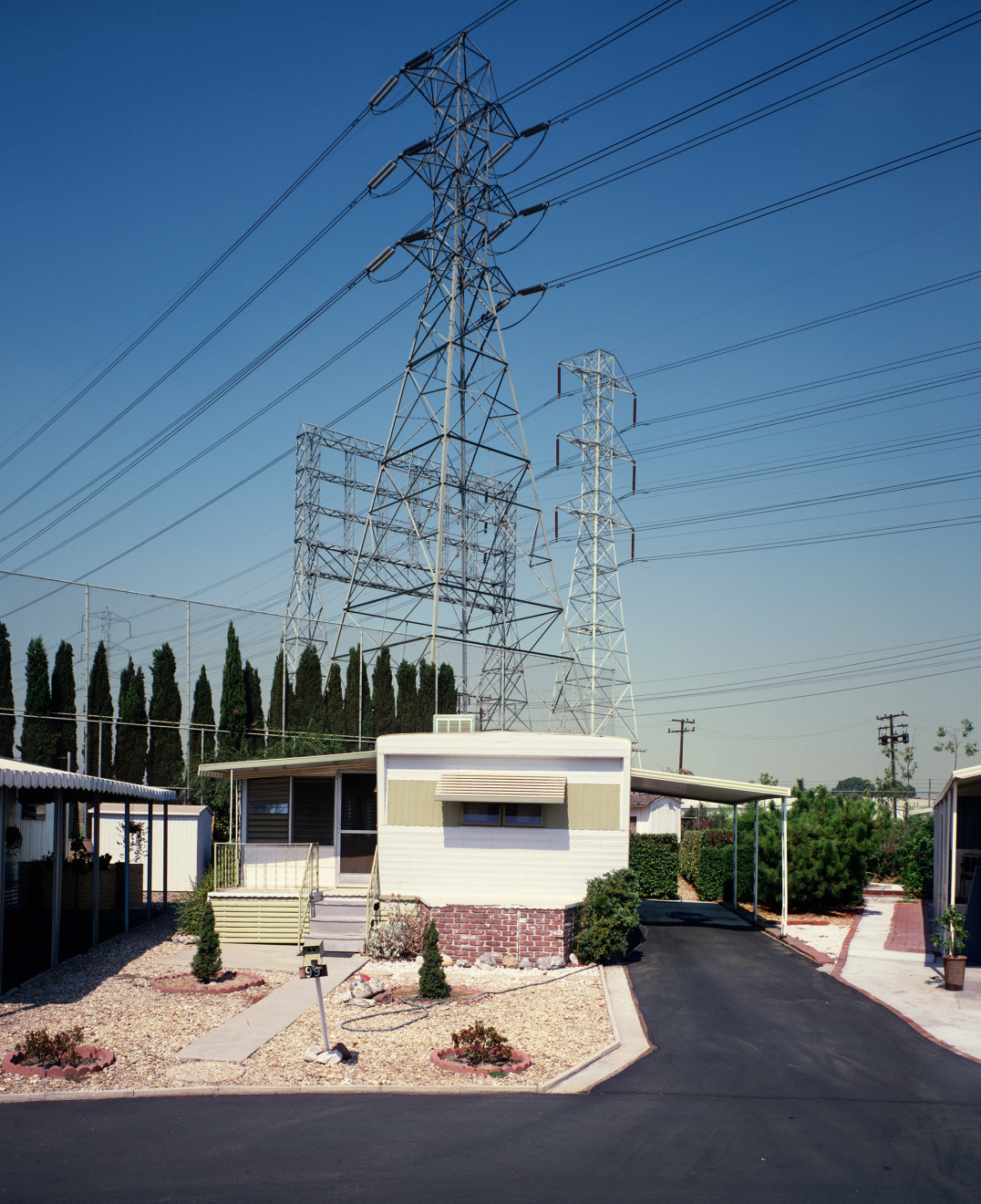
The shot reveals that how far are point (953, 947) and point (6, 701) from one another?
2341cm

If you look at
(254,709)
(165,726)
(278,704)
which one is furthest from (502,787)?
(278,704)

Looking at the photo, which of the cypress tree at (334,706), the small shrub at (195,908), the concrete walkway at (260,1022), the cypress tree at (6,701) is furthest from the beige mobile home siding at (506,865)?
the cypress tree at (334,706)

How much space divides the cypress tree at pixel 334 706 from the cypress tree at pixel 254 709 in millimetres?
2391

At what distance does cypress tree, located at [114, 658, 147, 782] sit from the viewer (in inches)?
1161

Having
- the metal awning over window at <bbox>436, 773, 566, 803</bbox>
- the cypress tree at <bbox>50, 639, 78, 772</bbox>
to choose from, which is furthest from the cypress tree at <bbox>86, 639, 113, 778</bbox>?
the metal awning over window at <bbox>436, 773, 566, 803</bbox>

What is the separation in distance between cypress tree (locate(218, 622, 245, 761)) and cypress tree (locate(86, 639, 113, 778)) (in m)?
4.04

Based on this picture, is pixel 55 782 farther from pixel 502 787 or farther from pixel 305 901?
pixel 502 787

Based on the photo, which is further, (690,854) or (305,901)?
(690,854)

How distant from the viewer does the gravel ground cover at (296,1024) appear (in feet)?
33.4

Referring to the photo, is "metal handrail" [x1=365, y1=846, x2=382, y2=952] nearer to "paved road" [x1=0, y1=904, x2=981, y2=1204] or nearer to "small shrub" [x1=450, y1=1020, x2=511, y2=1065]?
"small shrub" [x1=450, y1=1020, x2=511, y2=1065]

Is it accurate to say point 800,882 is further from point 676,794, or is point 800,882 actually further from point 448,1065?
point 448,1065

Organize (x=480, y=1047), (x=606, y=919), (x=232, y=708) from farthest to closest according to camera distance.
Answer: (x=232, y=708), (x=606, y=919), (x=480, y=1047)

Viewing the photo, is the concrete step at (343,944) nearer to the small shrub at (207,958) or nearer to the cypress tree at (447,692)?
the small shrub at (207,958)

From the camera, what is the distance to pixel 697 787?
1947 cm
